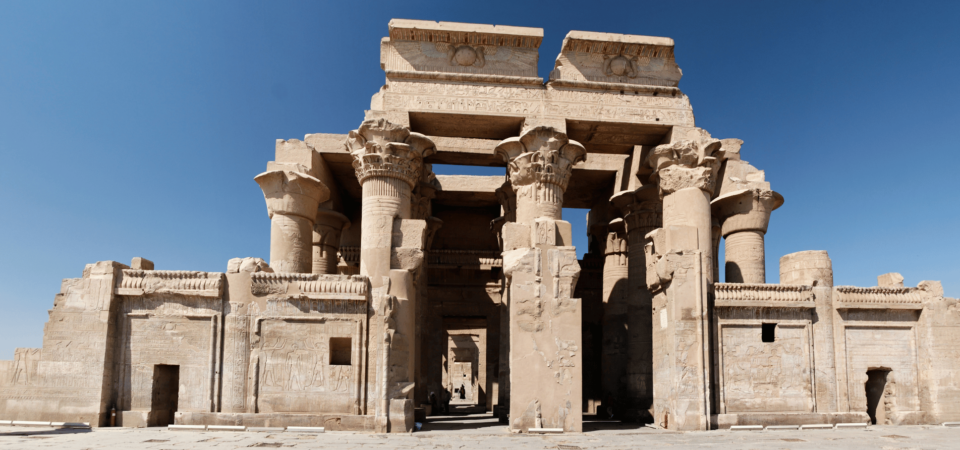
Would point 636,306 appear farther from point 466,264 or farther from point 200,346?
point 200,346

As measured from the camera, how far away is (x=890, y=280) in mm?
14969

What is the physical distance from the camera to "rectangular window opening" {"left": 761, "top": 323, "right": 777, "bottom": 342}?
14.2 metres

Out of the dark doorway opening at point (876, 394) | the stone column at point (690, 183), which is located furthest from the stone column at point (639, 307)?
the dark doorway opening at point (876, 394)

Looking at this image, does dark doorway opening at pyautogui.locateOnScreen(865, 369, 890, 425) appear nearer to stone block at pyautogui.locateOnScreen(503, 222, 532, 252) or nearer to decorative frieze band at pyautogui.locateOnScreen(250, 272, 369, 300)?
stone block at pyautogui.locateOnScreen(503, 222, 532, 252)

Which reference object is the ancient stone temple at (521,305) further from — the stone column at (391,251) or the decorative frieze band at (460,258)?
the decorative frieze band at (460,258)

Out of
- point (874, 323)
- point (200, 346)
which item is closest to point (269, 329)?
point (200, 346)

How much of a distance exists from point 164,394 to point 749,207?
14.1 m

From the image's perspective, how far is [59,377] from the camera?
1266 cm

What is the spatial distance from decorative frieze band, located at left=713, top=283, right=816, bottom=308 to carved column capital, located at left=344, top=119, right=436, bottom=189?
7280 mm

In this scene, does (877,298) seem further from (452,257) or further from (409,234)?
(452,257)

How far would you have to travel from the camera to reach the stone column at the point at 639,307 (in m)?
17.1

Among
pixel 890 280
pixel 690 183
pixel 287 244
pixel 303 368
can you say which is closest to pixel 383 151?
pixel 287 244

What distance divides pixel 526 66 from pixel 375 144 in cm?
424

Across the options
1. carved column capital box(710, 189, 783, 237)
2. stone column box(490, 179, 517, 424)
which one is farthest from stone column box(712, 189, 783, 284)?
stone column box(490, 179, 517, 424)
